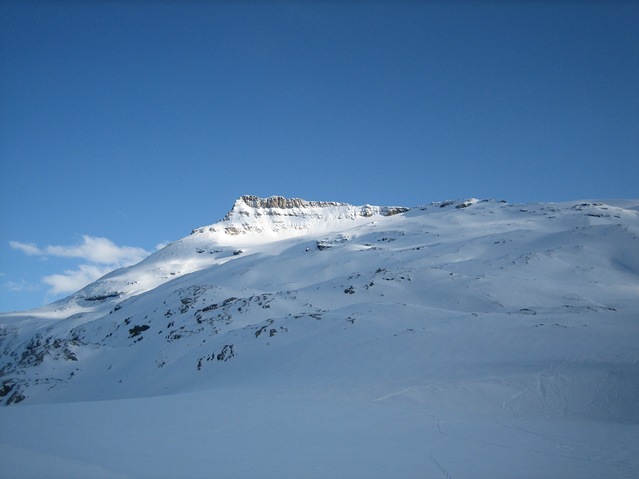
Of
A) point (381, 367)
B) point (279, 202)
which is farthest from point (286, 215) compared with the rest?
point (381, 367)

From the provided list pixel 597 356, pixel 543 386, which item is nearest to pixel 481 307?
pixel 597 356

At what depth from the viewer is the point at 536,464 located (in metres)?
9.89

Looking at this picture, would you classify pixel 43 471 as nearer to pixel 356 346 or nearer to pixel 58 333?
pixel 356 346

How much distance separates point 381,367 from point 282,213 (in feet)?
466

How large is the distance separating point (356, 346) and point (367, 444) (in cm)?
1432

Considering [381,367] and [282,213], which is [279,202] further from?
[381,367]

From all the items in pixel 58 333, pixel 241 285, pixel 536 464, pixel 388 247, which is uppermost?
pixel 388 247

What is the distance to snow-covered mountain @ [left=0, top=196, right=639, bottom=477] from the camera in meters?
10.4

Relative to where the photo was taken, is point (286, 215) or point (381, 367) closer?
→ point (381, 367)

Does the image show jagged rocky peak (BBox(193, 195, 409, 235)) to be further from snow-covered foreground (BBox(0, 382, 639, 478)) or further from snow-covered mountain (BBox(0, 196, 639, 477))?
snow-covered foreground (BBox(0, 382, 639, 478))

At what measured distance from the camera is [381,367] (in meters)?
A: 22.0

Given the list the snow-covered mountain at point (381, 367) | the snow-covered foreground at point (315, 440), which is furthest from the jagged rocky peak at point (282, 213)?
the snow-covered foreground at point (315, 440)

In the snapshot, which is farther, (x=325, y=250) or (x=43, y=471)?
(x=325, y=250)

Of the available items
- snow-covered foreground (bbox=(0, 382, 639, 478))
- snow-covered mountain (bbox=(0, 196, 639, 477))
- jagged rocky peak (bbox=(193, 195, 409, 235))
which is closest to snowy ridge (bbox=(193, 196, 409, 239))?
jagged rocky peak (bbox=(193, 195, 409, 235))
